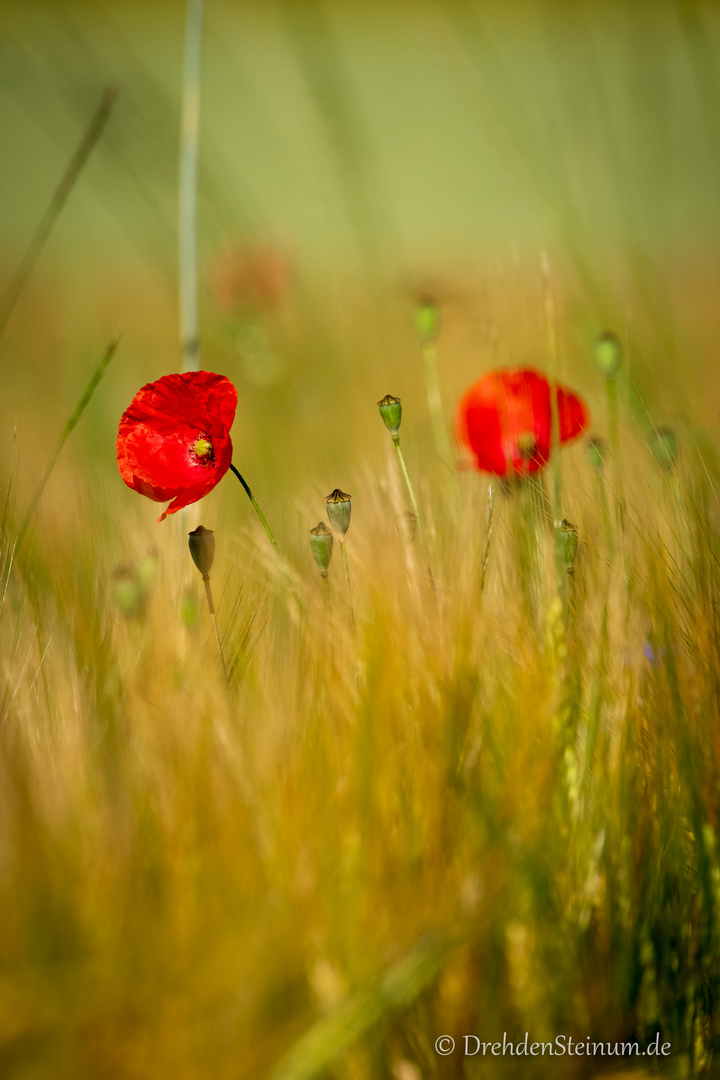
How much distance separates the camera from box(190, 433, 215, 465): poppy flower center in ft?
1.72

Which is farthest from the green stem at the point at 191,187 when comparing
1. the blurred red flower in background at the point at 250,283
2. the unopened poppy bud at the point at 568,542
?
the blurred red flower in background at the point at 250,283

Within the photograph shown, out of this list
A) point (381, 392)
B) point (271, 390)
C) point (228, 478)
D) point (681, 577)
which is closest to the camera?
point (681, 577)

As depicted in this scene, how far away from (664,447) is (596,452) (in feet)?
0.13

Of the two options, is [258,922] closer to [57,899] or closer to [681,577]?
[57,899]

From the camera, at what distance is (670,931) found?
13.7 inches

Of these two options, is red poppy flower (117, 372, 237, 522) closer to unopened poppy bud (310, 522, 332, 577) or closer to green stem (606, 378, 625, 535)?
unopened poppy bud (310, 522, 332, 577)

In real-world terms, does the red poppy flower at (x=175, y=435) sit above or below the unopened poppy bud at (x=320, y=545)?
above

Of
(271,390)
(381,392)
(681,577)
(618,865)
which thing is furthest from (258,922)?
(381,392)

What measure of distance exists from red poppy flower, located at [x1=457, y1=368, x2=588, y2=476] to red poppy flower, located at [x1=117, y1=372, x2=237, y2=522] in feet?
0.53

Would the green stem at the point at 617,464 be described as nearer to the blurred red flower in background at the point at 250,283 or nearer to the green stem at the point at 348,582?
the green stem at the point at 348,582

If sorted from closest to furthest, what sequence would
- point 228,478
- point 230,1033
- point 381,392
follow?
point 230,1033
point 228,478
point 381,392

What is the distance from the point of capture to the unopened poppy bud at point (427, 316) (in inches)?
22.8

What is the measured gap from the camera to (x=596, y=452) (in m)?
0.46

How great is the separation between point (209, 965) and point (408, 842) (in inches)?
3.6
